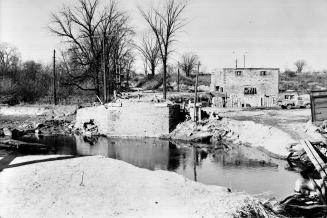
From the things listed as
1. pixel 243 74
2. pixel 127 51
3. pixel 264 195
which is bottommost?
pixel 264 195

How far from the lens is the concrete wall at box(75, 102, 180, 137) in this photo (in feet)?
99.6

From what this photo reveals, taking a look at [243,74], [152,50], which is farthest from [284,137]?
[152,50]

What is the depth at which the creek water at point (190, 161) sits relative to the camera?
15.5 metres

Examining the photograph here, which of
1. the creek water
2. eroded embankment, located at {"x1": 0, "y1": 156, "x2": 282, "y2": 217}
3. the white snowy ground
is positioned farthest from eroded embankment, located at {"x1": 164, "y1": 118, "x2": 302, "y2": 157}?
eroded embankment, located at {"x1": 0, "y1": 156, "x2": 282, "y2": 217}

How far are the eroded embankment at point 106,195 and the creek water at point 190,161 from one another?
95.6 inches

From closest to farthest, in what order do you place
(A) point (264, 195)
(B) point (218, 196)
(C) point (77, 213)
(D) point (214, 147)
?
(C) point (77, 213) < (B) point (218, 196) < (A) point (264, 195) < (D) point (214, 147)

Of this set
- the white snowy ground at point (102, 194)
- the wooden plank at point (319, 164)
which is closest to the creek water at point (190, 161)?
the wooden plank at point (319, 164)

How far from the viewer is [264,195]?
1352cm

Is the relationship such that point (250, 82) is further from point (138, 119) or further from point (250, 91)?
point (138, 119)

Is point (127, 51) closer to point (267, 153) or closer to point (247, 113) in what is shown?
point (247, 113)

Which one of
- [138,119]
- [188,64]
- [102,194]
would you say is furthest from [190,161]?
[188,64]

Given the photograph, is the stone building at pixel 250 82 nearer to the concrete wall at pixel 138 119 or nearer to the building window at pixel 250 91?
the building window at pixel 250 91

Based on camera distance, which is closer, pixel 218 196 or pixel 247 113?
pixel 218 196

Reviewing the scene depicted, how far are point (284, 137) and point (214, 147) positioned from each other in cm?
451
